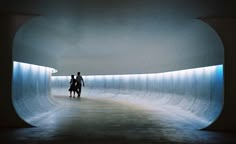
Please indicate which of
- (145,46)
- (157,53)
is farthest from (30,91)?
(157,53)

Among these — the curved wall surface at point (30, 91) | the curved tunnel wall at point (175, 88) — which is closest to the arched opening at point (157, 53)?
the curved tunnel wall at point (175, 88)

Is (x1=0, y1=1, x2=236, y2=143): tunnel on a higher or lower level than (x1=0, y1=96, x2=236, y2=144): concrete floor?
higher

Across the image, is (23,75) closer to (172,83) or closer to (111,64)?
(172,83)

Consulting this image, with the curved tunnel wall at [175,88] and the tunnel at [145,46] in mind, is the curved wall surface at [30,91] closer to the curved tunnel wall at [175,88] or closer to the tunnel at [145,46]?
the tunnel at [145,46]

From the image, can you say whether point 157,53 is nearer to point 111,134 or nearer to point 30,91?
point 30,91

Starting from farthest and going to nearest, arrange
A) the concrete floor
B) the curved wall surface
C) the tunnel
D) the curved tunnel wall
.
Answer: the curved tunnel wall → the curved wall surface → the tunnel → the concrete floor

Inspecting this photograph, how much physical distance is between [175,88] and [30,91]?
Answer: 816 cm

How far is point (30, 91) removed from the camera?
12.7m

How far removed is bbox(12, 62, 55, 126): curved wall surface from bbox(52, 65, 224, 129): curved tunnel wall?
6.47 meters

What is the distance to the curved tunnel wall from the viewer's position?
32.4 ft

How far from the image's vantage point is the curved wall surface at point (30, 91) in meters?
9.69

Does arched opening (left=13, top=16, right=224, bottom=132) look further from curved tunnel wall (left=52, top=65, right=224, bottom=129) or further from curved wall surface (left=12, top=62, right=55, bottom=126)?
curved wall surface (left=12, top=62, right=55, bottom=126)

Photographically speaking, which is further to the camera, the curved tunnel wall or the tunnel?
the curved tunnel wall

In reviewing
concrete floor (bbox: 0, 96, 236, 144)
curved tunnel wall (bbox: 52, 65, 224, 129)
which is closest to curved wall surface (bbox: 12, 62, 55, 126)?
concrete floor (bbox: 0, 96, 236, 144)
